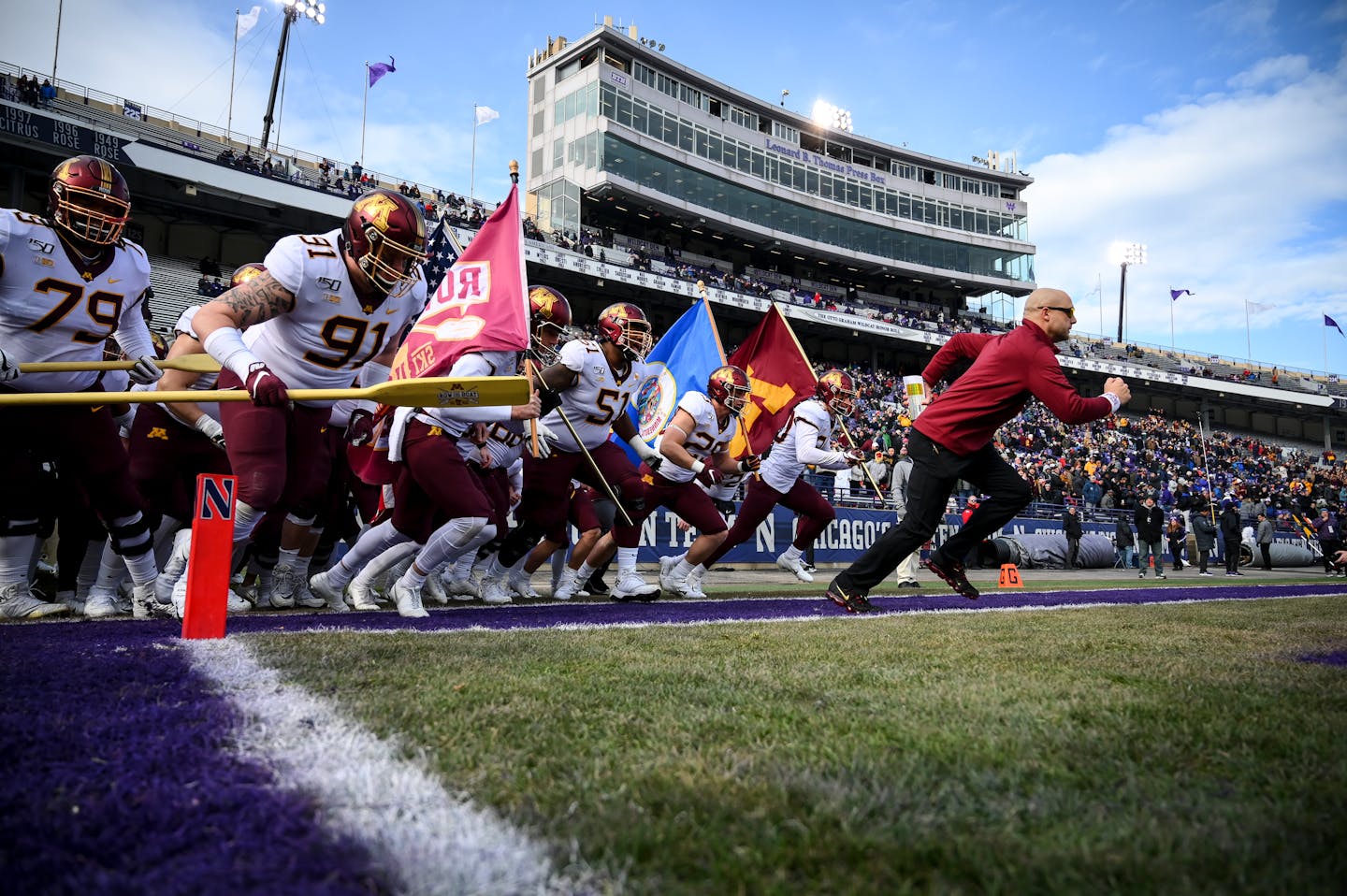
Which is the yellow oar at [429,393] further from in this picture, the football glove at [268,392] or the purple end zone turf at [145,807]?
the purple end zone turf at [145,807]

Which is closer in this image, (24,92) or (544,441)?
(544,441)

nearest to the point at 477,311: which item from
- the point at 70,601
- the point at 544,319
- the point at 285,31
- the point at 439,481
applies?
the point at 544,319

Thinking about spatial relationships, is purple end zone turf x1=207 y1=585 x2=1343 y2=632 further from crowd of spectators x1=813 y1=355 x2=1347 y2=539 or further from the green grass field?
crowd of spectators x1=813 y1=355 x2=1347 y2=539

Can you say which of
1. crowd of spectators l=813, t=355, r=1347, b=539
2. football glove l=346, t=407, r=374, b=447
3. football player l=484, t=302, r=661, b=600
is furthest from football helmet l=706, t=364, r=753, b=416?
crowd of spectators l=813, t=355, r=1347, b=539

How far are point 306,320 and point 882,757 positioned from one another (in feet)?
12.9

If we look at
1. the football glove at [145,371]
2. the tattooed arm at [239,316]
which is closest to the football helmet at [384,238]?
the tattooed arm at [239,316]

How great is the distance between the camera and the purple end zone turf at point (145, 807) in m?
1.18

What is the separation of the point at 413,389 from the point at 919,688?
94.2 inches

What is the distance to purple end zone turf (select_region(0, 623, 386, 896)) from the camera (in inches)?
46.3

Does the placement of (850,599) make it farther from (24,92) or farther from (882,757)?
(24,92)

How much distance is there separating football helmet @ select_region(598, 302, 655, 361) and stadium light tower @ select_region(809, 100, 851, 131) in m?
48.2

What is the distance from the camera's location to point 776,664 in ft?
10.4

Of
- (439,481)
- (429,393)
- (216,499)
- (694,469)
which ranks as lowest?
(216,499)

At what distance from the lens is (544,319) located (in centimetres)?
719
